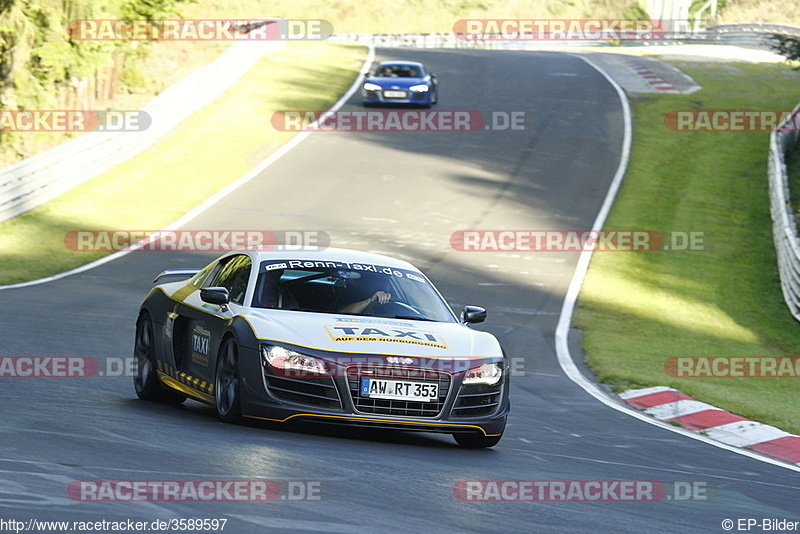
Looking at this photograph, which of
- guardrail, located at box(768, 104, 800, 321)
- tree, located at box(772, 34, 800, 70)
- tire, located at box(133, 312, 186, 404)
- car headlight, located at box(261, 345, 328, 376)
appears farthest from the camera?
tree, located at box(772, 34, 800, 70)

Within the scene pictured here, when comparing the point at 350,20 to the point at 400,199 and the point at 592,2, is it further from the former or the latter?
the point at 400,199

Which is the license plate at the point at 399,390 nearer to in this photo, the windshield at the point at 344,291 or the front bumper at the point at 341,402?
the front bumper at the point at 341,402

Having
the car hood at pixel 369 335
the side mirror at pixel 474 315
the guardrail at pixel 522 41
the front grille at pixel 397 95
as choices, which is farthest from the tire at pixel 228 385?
the guardrail at pixel 522 41

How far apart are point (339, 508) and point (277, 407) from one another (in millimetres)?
2246

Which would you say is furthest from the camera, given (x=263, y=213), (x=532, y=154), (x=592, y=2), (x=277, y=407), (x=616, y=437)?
(x=592, y=2)

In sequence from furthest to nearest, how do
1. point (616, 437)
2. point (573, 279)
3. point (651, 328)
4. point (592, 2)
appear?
1. point (592, 2)
2. point (573, 279)
3. point (651, 328)
4. point (616, 437)

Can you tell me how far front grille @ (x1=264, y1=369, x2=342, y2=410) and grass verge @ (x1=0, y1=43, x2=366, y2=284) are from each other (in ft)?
38.0

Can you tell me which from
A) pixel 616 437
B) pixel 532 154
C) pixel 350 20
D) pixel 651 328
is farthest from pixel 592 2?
pixel 616 437

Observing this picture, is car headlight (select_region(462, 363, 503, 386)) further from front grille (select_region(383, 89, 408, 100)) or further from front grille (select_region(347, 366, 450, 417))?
front grille (select_region(383, 89, 408, 100))

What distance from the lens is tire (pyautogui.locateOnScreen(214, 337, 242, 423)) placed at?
8875 millimetres

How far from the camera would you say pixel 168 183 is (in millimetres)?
28406

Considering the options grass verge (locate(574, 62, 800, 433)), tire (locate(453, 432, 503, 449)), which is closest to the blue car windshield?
grass verge (locate(574, 62, 800, 433))

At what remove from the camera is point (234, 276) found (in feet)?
33.2

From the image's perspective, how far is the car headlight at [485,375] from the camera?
8992mm
